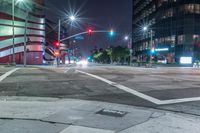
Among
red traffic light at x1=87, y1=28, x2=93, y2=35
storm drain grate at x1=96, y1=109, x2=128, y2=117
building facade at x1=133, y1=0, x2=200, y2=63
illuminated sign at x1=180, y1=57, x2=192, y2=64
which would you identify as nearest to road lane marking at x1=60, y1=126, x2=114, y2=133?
storm drain grate at x1=96, y1=109, x2=128, y2=117

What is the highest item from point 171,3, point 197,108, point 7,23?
point 171,3

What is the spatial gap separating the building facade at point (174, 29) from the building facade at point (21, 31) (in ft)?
92.4

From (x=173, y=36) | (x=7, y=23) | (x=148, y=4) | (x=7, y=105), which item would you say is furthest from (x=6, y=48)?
(x=148, y=4)

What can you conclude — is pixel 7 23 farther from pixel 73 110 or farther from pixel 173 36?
pixel 73 110

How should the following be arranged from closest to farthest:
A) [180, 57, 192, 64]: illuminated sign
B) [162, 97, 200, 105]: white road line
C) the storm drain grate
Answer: the storm drain grate
[162, 97, 200, 105]: white road line
[180, 57, 192, 64]: illuminated sign

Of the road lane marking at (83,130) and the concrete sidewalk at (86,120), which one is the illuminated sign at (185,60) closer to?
the concrete sidewalk at (86,120)

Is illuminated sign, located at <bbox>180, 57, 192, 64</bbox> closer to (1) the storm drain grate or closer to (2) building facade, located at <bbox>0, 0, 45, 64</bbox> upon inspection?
(2) building facade, located at <bbox>0, 0, 45, 64</bbox>

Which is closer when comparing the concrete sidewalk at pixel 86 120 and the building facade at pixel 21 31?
the concrete sidewalk at pixel 86 120

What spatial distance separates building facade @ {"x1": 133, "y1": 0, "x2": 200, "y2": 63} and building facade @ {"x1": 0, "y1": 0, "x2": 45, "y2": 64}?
28155 millimetres

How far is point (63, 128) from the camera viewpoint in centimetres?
650

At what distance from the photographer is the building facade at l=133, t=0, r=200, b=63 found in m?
85.9

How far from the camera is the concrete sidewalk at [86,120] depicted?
6469mm

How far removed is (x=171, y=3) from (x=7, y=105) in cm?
8977

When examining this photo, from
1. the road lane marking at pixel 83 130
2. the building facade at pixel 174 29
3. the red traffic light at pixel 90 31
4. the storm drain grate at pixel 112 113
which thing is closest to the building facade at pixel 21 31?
the red traffic light at pixel 90 31
